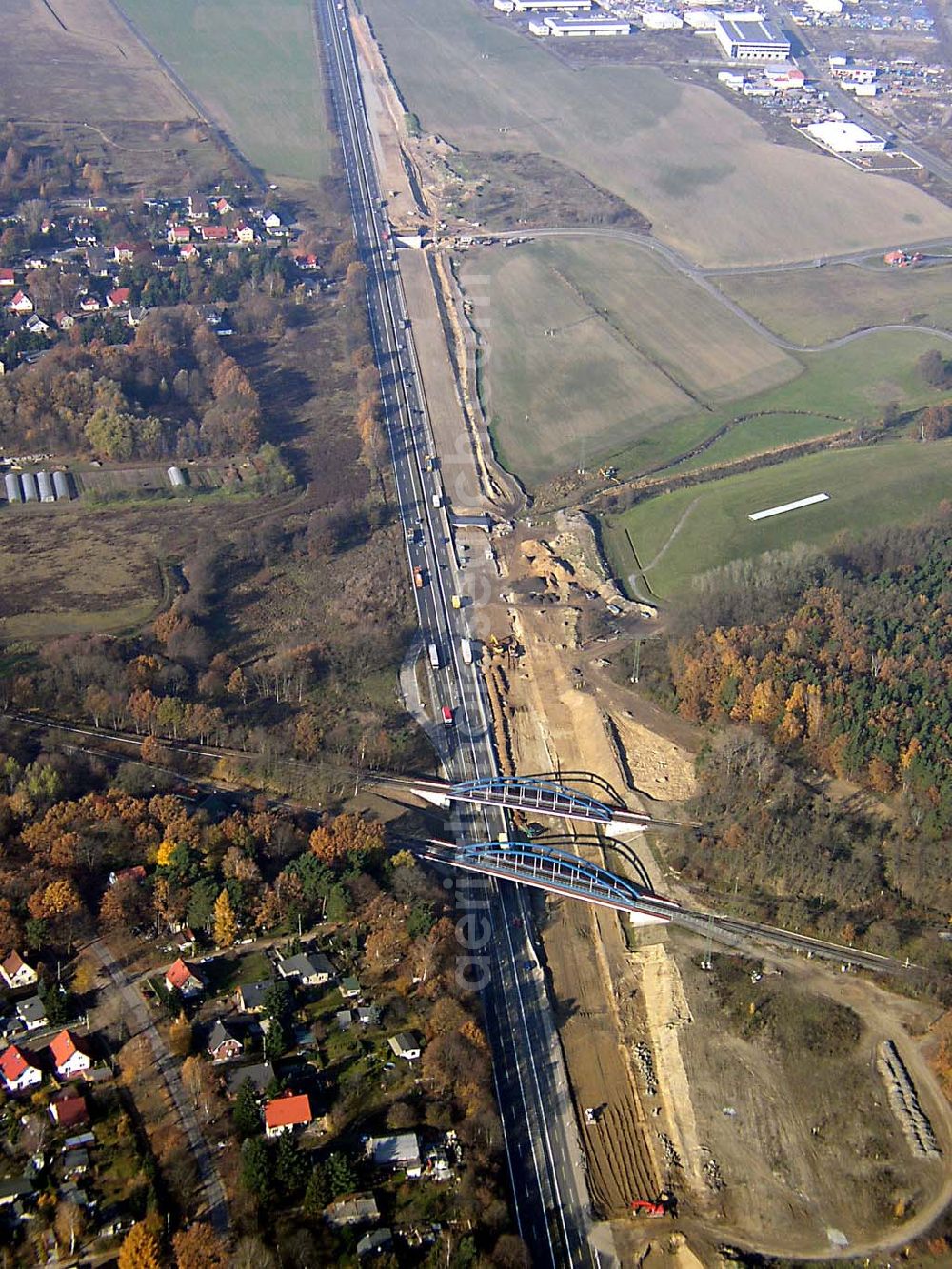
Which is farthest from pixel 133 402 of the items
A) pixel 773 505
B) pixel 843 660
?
pixel 843 660

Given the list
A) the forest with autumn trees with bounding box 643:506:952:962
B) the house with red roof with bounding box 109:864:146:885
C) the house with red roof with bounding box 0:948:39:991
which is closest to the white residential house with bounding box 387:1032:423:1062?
the house with red roof with bounding box 109:864:146:885

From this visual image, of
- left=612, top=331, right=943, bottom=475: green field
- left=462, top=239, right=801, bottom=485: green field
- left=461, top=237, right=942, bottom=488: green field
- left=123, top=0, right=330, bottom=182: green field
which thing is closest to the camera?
left=612, top=331, right=943, bottom=475: green field

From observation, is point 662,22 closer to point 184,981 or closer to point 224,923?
point 224,923

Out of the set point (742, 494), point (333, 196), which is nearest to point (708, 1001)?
point (742, 494)

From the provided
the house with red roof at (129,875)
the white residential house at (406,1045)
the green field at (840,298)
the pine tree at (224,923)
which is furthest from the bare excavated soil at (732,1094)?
the green field at (840,298)

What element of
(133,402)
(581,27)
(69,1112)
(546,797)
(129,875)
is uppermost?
(581,27)

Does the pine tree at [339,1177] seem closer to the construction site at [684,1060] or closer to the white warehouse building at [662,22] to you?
the construction site at [684,1060]

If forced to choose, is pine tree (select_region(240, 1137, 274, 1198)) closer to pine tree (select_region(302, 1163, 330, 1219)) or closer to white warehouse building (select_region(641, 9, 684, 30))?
pine tree (select_region(302, 1163, 330, 1219))
